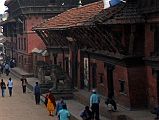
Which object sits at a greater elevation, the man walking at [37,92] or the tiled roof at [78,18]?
the tiled roof at [78,18]

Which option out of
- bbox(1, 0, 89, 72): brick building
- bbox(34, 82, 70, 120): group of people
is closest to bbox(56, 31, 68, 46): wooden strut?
bbox(34, 82, 70, 120): group of people

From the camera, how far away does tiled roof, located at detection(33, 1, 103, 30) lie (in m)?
28.9

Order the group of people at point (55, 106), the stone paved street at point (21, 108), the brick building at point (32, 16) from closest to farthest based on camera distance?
the group of people at point (55, 106), the stone paved street at point (21, 108), the brick building at point (32, 16)

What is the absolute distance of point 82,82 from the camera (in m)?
32.9

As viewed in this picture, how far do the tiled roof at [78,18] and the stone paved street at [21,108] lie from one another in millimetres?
5599

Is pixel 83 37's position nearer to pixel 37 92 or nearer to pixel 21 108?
pixel 37 92

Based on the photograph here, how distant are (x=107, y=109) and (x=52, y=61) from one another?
773 inches

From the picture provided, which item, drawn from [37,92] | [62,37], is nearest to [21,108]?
[37,92]

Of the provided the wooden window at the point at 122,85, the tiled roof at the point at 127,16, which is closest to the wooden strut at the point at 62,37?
the wooden window at the point at 122,85

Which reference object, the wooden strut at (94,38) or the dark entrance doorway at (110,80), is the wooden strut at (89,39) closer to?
the wooden strut at (94,38)

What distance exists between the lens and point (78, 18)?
31.7 meters

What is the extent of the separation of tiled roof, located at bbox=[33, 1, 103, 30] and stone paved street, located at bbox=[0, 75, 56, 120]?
5.60 meters

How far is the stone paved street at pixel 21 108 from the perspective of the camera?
2602cm

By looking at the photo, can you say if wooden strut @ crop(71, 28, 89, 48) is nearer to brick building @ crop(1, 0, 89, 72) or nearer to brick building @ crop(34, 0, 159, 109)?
brick building @ crop(34, 0, 159, 109)
